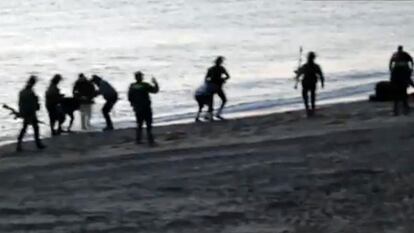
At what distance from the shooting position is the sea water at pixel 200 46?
38.1m

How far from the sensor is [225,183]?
48.1 feet

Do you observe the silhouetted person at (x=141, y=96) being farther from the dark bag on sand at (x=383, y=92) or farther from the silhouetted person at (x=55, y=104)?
the dark bag on sand at (x=383, y=92)

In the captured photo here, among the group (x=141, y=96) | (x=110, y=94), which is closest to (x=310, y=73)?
(x=110, y=94)

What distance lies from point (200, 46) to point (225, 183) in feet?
182

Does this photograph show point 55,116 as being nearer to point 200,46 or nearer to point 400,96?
point 400,96

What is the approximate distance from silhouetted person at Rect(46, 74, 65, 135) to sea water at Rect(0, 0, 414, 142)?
2.36 metres

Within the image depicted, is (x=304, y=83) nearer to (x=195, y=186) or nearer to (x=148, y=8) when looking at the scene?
(x=195, y=186)

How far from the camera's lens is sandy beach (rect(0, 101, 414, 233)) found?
1233cm

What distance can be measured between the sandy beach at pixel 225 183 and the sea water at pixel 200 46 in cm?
750

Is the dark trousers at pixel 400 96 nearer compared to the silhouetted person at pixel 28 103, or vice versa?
the silhouetted person at pixel 28 103

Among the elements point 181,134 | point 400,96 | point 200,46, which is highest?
point 400,96

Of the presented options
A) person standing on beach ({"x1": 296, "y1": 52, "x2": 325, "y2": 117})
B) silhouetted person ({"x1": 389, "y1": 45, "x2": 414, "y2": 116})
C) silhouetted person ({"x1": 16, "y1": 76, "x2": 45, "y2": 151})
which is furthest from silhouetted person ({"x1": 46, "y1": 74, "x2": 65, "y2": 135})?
silhouetted person ({"x1": 389, "y1": 45, "x2": 414, "y2": 116})

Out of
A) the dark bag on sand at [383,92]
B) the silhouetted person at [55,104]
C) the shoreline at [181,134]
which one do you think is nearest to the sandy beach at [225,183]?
the shoreline at [181,134]

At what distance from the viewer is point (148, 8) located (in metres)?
138
